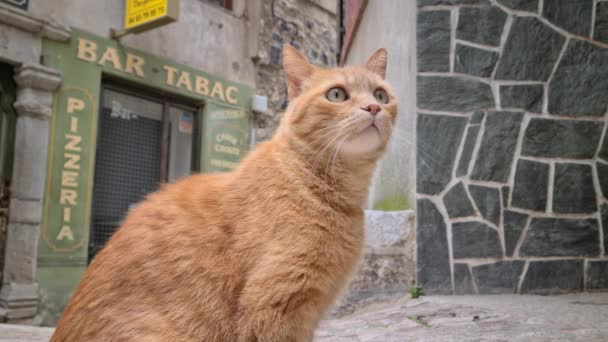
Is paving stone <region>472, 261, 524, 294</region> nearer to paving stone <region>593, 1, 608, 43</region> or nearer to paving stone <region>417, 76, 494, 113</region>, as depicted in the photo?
paving stone <region>417, 76, 494, 113</region>

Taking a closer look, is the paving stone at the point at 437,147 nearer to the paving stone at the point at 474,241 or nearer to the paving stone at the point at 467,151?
the paving stone at the point at 467,151

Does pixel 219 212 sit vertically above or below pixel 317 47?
below

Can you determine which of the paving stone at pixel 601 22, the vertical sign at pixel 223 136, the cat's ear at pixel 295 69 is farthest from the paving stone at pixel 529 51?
the vertical sign at pixel 223 136

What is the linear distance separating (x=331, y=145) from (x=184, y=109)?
600 centimetres

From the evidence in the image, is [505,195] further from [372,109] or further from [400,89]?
[372,109]

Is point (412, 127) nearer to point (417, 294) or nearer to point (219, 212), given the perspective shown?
point (417, 294)

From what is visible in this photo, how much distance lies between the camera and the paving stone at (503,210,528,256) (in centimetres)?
413

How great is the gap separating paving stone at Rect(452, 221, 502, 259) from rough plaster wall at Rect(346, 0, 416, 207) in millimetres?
482

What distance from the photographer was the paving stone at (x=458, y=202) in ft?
13.6

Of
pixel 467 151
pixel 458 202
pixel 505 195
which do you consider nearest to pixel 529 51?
pixel 467 151

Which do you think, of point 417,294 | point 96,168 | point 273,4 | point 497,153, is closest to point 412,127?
point 497,153

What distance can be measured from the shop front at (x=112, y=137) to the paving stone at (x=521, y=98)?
446 cm

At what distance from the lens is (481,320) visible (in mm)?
A: 3041

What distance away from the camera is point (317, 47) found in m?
9.55
